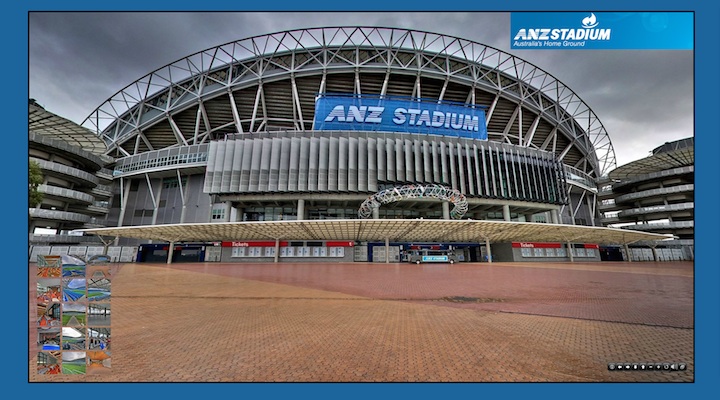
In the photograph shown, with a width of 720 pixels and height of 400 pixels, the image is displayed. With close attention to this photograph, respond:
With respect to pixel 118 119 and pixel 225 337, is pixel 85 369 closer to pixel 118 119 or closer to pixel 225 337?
pixel 225 337

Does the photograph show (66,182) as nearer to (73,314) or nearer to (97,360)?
(73,314)

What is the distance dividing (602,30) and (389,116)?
1932 inches

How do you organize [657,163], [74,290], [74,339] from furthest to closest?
[657,163], [74,290], [74,339]

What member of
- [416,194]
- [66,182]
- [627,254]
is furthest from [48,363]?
[66,182]

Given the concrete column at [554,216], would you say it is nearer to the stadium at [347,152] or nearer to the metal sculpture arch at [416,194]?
the stadium at [347,152]

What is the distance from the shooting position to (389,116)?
168ft

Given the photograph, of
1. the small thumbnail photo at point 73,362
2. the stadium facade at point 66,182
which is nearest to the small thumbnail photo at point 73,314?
the small thumbnail photo at point 73,362

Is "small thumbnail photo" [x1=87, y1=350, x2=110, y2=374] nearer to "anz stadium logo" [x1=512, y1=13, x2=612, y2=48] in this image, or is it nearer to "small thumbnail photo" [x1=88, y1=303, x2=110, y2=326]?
"small thumbnail photo" [x1=88, y1=303, x2=110, y2=326]

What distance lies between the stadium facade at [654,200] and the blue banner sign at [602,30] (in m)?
60.6

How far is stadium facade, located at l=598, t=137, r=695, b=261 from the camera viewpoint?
48.9 meters

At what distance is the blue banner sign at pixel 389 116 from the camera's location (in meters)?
50.6

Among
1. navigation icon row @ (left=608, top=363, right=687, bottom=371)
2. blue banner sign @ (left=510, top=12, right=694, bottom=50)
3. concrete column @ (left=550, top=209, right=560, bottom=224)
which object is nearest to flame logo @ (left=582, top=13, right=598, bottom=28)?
blue banner sign @ (left=510, top=12, right=694, bottom=50)

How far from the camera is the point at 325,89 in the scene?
58.1m

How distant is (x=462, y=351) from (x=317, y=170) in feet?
144
